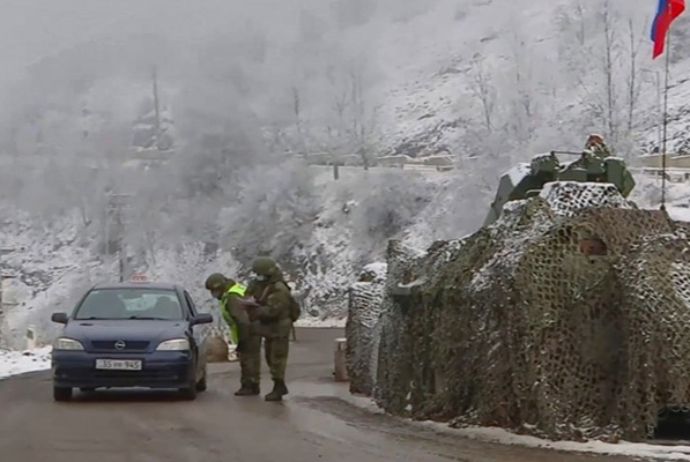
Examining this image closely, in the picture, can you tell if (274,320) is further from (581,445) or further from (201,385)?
(581,445)

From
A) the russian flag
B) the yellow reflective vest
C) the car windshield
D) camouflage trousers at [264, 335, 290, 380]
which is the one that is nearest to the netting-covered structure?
camouflage trousers at [264, 335, 290, 380]

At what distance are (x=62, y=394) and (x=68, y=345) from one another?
0.77 m

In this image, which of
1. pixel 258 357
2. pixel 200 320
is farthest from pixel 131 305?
pixel 258 357

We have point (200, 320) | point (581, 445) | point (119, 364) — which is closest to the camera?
point (581, 445)

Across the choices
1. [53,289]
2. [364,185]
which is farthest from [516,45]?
[53,289]

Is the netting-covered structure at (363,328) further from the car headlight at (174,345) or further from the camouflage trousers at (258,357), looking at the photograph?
A: the car headlight at (174,345)

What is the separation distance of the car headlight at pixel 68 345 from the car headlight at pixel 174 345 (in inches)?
35.1

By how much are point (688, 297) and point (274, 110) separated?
182 feet

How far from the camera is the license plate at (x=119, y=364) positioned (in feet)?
50.3

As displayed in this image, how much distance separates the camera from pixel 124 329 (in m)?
15.7

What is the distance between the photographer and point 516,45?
9212 cm

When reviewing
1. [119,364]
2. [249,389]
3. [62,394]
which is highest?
[119,364]

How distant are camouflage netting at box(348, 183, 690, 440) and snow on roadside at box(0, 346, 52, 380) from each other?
35.5ft

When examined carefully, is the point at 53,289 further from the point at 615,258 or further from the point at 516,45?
the point at 615,258
